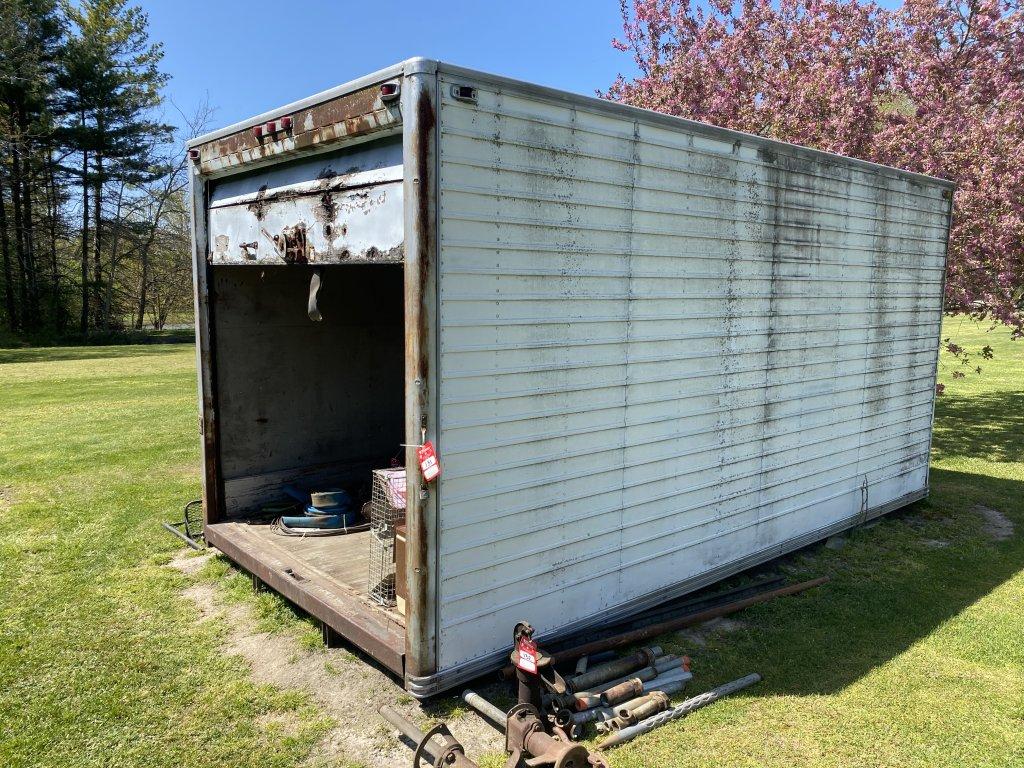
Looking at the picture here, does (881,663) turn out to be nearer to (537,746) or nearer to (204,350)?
(537,746)

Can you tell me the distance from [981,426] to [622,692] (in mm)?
10872

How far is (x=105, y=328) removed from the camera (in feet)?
96.1

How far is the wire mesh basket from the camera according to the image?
14.3ft

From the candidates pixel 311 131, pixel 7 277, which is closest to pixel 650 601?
pixel 311 131

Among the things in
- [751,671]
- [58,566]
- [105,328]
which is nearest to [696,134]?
[751,671]

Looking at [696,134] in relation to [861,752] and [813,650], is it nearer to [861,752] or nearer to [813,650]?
[813,650]

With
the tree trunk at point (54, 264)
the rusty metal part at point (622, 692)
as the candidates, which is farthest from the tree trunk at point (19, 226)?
the rusty metal part at point (622, 692)

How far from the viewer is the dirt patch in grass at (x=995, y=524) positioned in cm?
654

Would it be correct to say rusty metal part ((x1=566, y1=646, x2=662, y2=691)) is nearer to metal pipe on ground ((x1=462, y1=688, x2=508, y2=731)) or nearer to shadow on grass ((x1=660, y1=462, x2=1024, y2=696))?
shadow on grass ((x1=660, y1=462, x2=1024, y2=696))

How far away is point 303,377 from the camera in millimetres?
6234

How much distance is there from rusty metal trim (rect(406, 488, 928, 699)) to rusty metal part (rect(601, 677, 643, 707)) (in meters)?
0.49

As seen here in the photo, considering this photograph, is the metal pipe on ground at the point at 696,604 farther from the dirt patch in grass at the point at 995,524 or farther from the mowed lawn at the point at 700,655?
the dirt patch in grass at the point at 995,524

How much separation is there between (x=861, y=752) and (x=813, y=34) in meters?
10.8

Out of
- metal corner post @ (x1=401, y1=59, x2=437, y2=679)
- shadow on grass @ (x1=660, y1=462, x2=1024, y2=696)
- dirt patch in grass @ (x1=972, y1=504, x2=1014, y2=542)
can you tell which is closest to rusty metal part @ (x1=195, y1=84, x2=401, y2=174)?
metal corner post @ (x1=401, y1=59, x2=437, y2=679)
